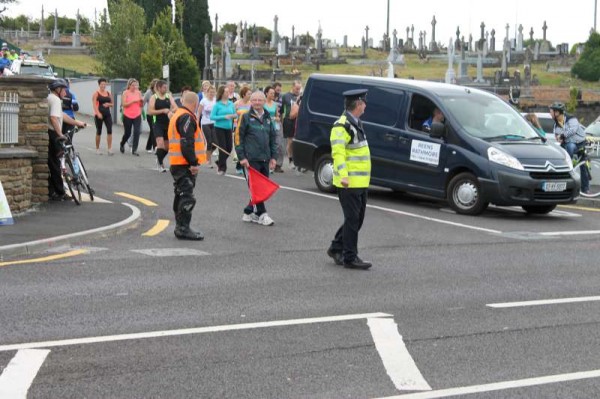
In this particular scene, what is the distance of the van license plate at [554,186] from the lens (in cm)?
1617

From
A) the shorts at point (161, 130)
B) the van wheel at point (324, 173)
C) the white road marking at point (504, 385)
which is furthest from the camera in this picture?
the shorts at point (161, 130)

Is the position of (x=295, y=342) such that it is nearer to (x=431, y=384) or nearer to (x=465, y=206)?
(x=431, y=384)

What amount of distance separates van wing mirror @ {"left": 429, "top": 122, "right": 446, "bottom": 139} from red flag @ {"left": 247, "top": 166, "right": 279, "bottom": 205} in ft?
12.2

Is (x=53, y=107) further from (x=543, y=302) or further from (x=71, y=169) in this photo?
(x=543, y=302)

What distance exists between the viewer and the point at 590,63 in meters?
73.9

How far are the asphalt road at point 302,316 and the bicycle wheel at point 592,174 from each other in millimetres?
5210

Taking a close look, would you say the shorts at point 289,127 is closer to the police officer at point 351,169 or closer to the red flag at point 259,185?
the red flag at point 259,185

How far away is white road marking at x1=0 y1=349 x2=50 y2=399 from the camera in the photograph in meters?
6.26

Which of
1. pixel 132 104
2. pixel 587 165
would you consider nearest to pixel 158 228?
pixel 587 165

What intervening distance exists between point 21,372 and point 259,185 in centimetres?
781

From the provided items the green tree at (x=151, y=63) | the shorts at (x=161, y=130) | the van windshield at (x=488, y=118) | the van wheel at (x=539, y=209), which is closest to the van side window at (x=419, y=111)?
the van windshield at (x=488, y=118)

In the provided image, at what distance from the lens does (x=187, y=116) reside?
13000 millimetres

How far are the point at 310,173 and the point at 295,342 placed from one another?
1486 centimetres

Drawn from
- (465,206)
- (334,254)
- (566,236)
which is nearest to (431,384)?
(334,254)
